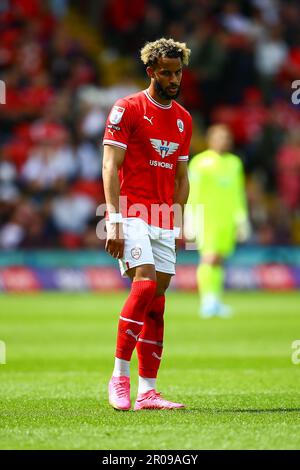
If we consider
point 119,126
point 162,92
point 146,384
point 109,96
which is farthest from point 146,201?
point 109,96

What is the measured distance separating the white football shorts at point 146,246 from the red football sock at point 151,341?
0.28 m

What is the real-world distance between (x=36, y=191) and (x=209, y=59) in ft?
15.9

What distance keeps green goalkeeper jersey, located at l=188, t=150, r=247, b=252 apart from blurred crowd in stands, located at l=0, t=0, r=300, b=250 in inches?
165

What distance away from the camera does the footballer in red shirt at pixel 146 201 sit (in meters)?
7.30

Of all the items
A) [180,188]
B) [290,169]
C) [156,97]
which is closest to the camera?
[156,97]

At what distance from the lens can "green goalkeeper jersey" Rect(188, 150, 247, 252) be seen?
16344 mm

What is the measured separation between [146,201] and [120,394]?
137cm

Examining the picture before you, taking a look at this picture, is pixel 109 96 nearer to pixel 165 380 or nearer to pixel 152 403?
pixel 165 380

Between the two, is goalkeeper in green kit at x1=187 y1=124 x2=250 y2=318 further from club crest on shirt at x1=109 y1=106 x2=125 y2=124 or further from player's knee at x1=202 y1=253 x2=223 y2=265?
club crest on shirt at x1=109 y1=106 x2=125 y2=124

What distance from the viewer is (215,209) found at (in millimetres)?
Result: 16734

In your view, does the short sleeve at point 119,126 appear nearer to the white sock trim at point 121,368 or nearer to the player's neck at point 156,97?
the player's neck at point 156,97

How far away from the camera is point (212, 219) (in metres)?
16.7
